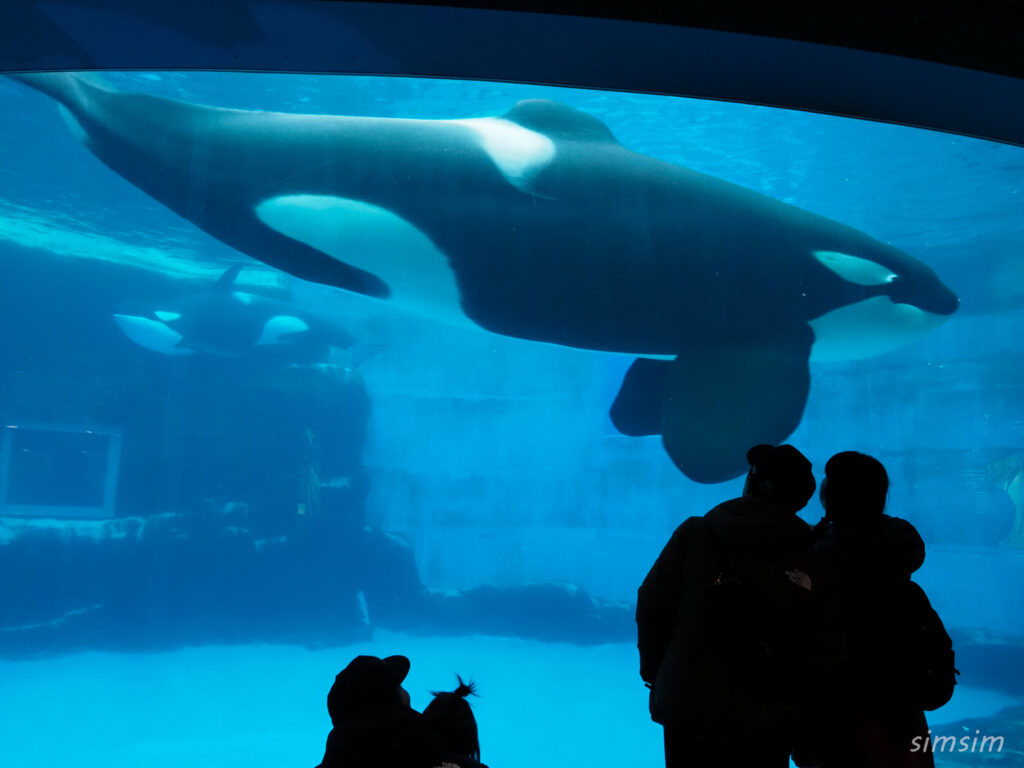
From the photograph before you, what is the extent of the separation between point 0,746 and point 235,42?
14.1 metres

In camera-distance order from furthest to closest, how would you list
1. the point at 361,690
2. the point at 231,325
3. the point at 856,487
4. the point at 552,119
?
1. the point at 231,325
2. the point at 552,119
3. the point at 856,487
4. the point at 361,690

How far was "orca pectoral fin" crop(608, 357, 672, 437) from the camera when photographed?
7.06 m

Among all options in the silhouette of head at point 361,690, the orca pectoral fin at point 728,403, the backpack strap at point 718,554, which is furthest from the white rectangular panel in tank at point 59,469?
the backpack strap at point 718,554

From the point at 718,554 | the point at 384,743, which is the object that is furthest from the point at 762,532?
the point at 384,743

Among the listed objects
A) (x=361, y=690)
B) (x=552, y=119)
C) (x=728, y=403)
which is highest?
(x=552, y=119)

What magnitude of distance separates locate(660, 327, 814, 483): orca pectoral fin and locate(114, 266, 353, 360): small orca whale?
2017 cm

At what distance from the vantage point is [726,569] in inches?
86.0

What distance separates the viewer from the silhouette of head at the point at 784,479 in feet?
7.46

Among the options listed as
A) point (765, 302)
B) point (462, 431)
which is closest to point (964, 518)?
point (462, 431)

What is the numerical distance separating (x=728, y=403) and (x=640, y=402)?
814 mm

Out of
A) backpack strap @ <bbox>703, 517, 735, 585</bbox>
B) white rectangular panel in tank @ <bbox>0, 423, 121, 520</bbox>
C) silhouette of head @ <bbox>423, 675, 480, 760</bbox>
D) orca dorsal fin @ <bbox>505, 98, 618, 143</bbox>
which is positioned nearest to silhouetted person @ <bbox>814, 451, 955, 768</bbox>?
backpack strap @ <bbox>703, 517, 735, 585</bbox>

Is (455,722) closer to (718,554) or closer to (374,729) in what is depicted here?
(374,729)

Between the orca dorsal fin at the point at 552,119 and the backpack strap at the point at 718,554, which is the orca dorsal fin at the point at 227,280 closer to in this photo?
the orca dorsal fin at the point at 552,119

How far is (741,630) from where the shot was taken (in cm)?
213
